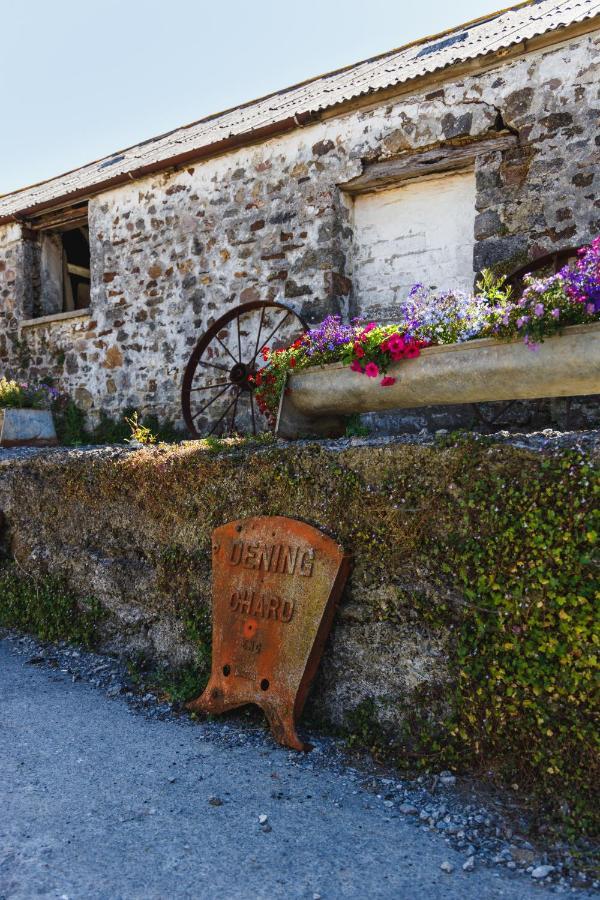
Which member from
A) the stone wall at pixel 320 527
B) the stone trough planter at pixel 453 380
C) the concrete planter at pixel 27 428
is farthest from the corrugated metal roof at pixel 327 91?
the stone wall at pixel 320 527

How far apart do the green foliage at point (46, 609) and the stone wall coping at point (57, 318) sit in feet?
13.7

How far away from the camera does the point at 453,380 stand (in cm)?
355

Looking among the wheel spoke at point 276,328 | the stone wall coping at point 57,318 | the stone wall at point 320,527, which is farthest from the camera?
the stone wall coping at point 57,318

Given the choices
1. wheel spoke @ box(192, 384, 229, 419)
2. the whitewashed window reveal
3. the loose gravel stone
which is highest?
the whitewashed window reveal

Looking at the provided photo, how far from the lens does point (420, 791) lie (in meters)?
2.72

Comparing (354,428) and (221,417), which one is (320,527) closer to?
(354,428)

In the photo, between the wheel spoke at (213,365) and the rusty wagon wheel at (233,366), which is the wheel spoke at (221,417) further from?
the wheel spoke at (213,365)

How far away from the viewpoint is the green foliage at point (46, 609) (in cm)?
448

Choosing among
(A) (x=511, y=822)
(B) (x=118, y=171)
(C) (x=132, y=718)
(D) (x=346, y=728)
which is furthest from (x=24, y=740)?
(B) (x=118, y=171)

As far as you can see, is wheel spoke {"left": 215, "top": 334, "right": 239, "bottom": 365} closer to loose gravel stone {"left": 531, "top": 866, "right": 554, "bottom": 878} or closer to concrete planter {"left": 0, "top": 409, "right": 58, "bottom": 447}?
concrete planter {"left": 0, "top": 409, "right": 58, "bottom": 447}

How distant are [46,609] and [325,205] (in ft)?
14.3

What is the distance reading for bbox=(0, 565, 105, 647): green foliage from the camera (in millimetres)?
4477

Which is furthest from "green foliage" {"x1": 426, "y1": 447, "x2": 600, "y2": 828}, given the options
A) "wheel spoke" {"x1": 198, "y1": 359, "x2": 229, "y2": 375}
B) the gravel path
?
"wheel spoke" {"x1": 198, "y1": 359, "x2": 229, "y2": 375}

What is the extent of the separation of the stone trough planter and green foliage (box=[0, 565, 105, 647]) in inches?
70.2
